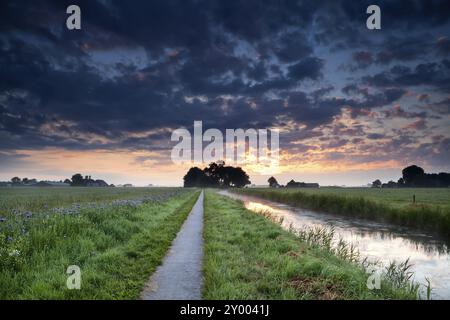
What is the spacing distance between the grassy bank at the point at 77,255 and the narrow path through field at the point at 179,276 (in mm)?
285

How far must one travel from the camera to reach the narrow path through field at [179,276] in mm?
6832

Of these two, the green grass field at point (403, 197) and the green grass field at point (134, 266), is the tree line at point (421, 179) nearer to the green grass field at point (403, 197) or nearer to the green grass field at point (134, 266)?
the green grass field at point (403, 197)

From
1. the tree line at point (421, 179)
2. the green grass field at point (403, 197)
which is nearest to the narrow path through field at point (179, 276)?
the green grass field at point (403, 197)

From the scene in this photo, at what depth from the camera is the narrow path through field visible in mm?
6832

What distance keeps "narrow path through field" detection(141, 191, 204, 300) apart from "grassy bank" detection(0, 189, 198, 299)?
11.2 inches

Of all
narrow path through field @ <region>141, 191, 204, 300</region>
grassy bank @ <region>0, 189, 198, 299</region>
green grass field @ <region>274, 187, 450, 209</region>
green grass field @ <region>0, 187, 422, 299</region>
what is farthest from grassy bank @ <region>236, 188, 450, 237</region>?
grassy bank @ <region>0, 189, 198, 299</region>

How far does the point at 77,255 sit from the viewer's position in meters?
9.68

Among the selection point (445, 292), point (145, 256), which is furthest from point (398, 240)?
point (145, 256)

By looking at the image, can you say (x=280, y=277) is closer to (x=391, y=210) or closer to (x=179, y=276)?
(x=179, y=276)

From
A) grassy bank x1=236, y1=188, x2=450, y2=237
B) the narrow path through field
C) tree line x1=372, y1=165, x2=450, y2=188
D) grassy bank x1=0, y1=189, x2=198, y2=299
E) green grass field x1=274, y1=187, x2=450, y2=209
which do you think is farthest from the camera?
tree line x1=372, y1=165, x2=450, y2=188

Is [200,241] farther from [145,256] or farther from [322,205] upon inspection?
[322,205]

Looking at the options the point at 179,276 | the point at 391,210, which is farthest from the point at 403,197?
the point at 179,276

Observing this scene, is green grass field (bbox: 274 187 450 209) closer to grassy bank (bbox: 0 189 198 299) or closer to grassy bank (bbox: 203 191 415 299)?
grassy bank (bbox: 203 191 415 299)
